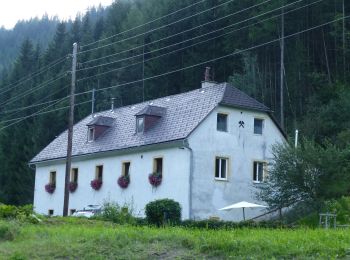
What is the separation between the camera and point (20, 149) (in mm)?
79250

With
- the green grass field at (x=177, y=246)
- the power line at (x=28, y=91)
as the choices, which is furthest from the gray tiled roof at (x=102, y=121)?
the power line at (x=28, y=91)

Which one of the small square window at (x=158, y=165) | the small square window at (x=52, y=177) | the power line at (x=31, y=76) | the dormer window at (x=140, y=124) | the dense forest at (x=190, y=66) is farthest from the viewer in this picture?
the power line at (x=31, y=76)

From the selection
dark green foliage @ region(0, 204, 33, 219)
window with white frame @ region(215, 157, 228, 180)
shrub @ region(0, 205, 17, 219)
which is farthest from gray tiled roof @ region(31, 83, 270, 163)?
shrub @ region(0, 205, 17, 219)

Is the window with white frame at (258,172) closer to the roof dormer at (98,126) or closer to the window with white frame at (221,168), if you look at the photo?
the window with white frame at (221,168)

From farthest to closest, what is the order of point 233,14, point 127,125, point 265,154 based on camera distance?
point 233,14 < point 127,125 < point 265,154

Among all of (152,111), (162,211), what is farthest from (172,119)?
(162,211)

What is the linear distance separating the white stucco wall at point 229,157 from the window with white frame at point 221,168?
258 millimetres

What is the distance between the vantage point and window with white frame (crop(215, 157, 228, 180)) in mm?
38403

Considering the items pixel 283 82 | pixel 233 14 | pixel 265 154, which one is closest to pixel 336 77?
pixel 283 82

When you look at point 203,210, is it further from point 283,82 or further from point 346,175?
point 283,82

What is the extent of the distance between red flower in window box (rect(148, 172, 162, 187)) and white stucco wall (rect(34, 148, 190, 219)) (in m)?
0.26

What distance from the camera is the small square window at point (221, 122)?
128ft

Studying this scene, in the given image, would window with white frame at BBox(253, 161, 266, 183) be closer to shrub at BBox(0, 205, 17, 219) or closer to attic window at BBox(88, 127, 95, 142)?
attic window at BBox(88, 127, 95, 142)

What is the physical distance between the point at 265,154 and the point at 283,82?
50.6ft
